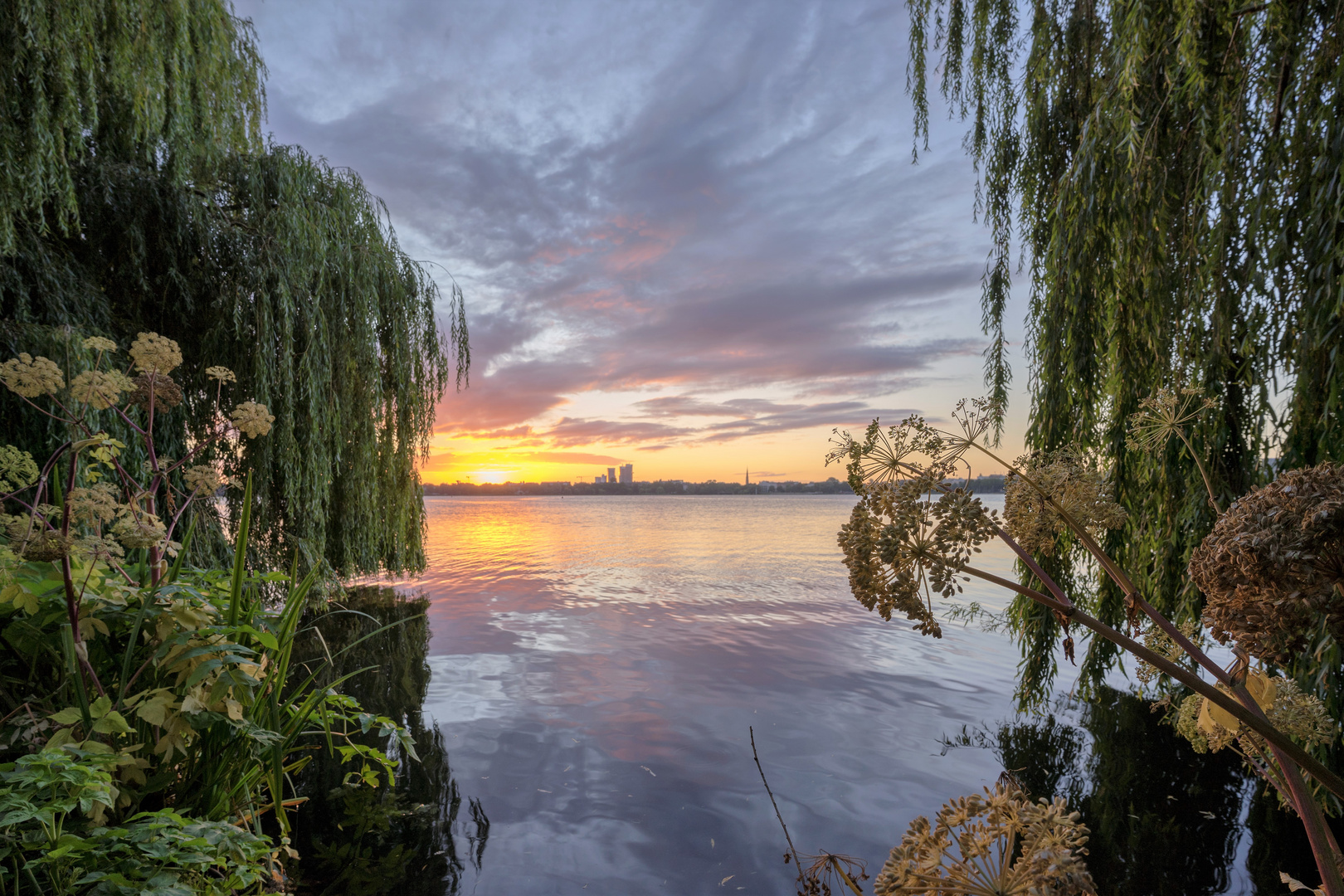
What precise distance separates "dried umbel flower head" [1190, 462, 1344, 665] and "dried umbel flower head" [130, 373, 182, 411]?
7.37ft

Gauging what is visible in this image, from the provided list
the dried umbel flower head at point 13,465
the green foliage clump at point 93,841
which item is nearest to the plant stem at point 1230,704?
the green foliage clump at point 93,841

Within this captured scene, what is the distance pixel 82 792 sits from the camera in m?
1.11

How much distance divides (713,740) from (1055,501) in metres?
4.56

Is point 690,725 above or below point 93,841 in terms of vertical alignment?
below

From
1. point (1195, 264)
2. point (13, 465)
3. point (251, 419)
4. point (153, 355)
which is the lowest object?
point (13, 465)

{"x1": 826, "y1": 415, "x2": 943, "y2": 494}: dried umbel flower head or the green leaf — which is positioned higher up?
{"x1": 826, "y1": 415, "x2": 943, "y2": 494}: dried umbel flower head

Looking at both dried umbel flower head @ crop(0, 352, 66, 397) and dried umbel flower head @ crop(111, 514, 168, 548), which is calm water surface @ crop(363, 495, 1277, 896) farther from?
dried umbel flower head @ crop(0, 352, 66, 397)

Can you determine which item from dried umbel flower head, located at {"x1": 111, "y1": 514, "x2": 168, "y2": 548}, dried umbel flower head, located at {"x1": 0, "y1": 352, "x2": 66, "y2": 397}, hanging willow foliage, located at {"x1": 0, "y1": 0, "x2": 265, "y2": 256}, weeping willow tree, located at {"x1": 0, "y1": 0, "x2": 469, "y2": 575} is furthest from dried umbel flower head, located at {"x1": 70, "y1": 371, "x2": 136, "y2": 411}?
hanging willow foliage, located at {"x1": 0, "y1": 0, "x2": 265, "y2": 256}

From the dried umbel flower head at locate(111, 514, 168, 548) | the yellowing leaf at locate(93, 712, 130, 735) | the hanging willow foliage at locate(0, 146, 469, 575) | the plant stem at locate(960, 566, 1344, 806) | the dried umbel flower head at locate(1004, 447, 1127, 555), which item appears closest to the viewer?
the plant stem at locate(960, 566, 1344, 806)

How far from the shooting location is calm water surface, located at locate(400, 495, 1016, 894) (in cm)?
343

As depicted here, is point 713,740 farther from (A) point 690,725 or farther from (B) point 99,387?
(B) point 99,387

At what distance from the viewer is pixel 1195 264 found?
8.64 feet

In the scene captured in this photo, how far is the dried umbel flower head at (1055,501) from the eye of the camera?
2.87 feet

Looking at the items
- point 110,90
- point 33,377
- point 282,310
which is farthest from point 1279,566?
point 110,90
